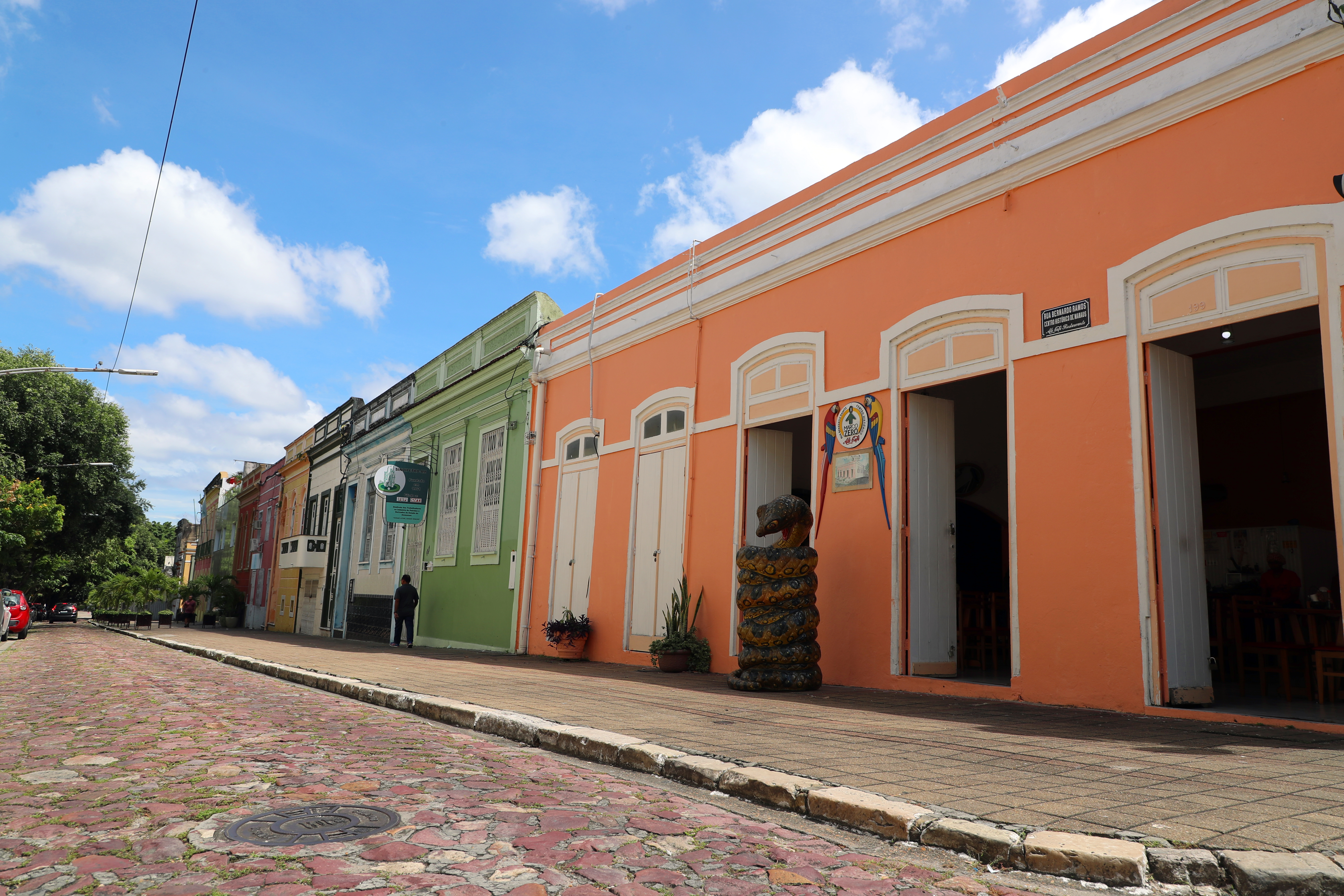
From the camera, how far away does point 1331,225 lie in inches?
231

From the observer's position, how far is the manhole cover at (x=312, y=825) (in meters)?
3.26

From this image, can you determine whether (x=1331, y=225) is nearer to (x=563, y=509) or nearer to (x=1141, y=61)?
(x=1141, y=61)

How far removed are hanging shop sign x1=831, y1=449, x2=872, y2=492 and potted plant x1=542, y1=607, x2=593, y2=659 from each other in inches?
198

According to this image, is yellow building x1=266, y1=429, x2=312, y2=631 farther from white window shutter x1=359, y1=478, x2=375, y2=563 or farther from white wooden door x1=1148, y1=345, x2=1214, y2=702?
white wooden door x1=1148, y1=345, x2=1214, y2=702

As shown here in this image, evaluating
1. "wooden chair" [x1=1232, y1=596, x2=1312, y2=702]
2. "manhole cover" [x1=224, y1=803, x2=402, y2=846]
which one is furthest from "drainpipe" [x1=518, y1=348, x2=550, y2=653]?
"manhole cover" [x1=224, y1=803, x2=402, y2=846]

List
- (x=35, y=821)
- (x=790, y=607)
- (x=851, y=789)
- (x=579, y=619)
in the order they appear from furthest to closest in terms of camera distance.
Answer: (x=579, y=619)
(x=790, y=607)
(x=851, y=789)
(x=35, y=821)

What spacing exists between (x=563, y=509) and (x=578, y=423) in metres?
1.41

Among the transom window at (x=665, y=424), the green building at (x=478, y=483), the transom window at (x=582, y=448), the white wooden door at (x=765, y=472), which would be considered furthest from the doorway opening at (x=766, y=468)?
the green building at (x=478, y=483)

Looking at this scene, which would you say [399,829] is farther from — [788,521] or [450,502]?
[450,502]

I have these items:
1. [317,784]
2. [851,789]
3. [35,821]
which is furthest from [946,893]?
[35,821]

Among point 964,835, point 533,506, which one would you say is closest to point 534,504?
point 533,506

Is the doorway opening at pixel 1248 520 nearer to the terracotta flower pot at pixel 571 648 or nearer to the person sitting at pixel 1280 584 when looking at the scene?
the person sitting at pixel 1280 584

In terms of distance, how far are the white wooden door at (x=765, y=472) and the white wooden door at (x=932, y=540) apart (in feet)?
6.86

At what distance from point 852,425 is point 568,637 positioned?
5.68 metres
